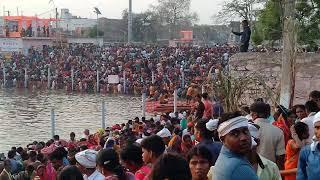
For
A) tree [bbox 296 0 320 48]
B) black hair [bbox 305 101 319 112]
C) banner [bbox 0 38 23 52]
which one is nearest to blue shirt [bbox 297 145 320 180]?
black hair [bbox 305 101 319 112]

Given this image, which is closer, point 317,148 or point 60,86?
point 317,148

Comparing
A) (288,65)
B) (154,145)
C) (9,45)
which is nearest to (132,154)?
(154,145)

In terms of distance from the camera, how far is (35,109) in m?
28.8

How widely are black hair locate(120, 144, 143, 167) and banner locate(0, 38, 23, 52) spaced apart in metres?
44.2

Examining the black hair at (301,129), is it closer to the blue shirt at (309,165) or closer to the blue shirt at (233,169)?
the blue shirt at (309,165)

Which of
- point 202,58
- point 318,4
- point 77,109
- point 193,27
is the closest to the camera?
point 318,4

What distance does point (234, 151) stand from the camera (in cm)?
397

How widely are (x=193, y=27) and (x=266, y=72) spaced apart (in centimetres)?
7401

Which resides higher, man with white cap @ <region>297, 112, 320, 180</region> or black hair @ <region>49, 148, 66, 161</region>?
man with white cap @ <region>297, 112, 320, 180</region>

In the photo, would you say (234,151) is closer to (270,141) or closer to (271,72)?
(270,141)

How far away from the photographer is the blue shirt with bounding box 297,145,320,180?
477cm

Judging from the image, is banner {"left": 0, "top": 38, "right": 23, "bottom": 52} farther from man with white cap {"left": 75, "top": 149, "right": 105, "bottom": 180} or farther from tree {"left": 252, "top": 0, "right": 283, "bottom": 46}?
man with white cap {"left": 75, "top": 149, "right": 105, "bottom": 180}

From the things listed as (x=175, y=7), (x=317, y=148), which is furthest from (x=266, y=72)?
(x=175, y=7)

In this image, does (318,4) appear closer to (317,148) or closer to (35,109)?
(317,148)
